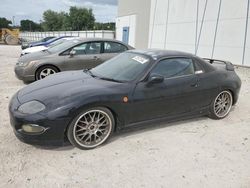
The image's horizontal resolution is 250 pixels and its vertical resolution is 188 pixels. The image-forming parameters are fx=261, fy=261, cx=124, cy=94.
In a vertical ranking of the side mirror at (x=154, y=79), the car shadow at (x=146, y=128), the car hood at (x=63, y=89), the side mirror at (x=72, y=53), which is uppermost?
the side mirror at (x=154, y=79)

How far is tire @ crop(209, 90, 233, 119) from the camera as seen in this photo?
197 inches

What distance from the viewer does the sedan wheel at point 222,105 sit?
5.03m

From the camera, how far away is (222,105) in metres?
5.14

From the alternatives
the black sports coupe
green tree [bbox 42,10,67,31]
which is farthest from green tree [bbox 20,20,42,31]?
the black sports coupe

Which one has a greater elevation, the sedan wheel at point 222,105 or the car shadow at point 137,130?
the sedan wheel at point 222,105

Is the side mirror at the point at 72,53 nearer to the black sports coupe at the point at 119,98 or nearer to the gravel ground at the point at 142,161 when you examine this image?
the black sports coupe at the point at 119,98

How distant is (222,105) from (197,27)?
1171 cm

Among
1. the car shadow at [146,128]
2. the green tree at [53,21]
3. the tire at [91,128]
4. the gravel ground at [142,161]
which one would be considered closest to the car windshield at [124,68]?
the tire at [91,128]

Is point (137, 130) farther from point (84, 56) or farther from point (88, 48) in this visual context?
point (88, 48)

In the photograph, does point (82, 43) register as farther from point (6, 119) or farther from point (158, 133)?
point (158, 133)

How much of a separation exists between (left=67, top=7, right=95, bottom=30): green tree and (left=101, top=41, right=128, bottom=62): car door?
6426cm

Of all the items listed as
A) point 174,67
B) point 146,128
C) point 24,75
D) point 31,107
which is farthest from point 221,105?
point 24,75

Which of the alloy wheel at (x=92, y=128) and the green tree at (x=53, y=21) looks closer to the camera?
the alloy wheel at (x=92, y=128)

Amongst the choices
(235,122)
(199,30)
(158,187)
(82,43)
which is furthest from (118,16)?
(158,187)
